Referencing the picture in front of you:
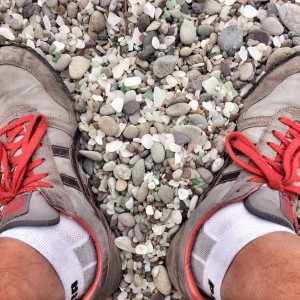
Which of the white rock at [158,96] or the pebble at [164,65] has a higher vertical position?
the pebble at [164,65]

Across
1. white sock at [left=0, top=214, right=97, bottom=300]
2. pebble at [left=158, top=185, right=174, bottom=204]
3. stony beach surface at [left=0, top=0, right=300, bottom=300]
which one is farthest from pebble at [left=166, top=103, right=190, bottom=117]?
white sock at [left=0, top=214, right=97, bottom=300]

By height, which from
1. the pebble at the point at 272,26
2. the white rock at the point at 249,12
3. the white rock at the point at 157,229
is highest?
the white rock at the point at 249,12

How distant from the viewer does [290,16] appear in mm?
1491

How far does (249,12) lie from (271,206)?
0.61 m

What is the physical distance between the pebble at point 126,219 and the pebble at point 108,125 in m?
0.23

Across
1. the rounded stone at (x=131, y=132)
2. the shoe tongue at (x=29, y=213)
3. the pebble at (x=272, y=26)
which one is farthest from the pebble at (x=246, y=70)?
the shoe tongue at (x=29, y=213)

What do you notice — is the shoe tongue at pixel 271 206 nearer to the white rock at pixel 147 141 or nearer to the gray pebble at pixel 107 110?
the white rock at pixel 147 141

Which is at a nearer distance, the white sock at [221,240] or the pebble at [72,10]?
the white sock at [221,240]

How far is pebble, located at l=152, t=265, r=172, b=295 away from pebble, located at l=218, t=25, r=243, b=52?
661mm

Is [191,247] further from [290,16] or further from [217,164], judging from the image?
[290,16]

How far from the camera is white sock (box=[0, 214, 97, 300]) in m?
1.15

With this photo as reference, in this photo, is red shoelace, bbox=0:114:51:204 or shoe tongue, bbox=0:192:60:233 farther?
red shoelace, bbox=0:114:51:204

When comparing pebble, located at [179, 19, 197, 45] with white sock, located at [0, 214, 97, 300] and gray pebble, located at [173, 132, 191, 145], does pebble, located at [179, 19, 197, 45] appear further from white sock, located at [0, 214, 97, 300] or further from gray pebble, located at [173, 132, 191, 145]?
white sock, located at [0, 214, 97, 300]

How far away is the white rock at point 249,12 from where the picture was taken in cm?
150
